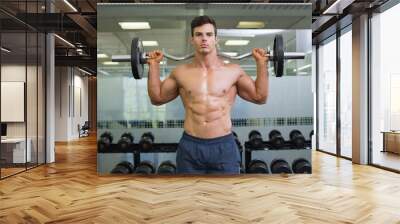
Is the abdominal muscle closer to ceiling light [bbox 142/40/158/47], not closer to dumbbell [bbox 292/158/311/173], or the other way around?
ceiling light [bbox 142/40/158/47]

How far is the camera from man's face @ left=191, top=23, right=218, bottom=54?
3518 millimetres

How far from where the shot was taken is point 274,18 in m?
4.32

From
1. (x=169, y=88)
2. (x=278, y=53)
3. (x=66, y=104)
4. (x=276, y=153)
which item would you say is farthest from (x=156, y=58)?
(x=66, y=104)

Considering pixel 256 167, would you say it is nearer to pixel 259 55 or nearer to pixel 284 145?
pixel 284 145

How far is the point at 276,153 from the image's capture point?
14.5 ft

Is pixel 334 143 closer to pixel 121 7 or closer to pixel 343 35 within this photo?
pixel 343 35

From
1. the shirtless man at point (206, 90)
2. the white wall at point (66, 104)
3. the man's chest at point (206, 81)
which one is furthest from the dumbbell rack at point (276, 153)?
the white wall at point (66, 104)

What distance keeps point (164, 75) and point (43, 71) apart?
2796 millimetres

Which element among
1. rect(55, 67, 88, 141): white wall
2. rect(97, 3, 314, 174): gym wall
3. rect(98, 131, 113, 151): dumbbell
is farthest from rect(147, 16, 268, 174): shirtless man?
rect(55, 67, 88, 141): white wall

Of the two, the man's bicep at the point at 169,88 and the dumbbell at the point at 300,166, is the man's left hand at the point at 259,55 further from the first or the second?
the dumbbell at the point at 300,166

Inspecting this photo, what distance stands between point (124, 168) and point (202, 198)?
1324mm

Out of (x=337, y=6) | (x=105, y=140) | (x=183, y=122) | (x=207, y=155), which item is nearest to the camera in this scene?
(x=207, y=155)

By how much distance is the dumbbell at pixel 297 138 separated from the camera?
4.38m

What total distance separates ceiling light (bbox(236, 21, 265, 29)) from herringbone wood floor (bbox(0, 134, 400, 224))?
5.63 feet
